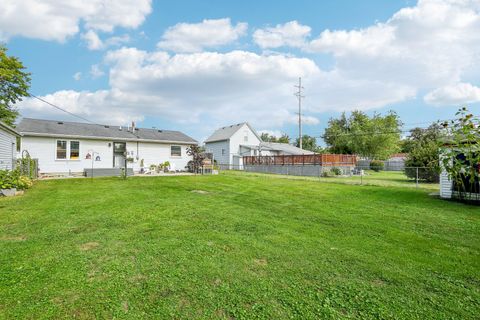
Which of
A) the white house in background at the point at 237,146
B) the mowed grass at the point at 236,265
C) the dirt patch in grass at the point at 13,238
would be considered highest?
the white house in background at the point at 237,146

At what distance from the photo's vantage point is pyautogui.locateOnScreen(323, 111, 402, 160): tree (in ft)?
119

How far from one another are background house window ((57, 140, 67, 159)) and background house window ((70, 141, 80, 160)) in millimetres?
353

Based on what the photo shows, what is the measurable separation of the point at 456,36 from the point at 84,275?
17.2 m

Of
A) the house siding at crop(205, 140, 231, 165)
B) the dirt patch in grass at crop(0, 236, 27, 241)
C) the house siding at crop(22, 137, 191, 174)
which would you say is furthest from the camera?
the house siding at crop(205, 140, 231, 165)

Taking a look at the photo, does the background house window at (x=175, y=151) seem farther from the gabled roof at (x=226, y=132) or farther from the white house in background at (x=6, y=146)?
the gabled roof at (x=226, y=132)

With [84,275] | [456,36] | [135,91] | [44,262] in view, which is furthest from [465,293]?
[135,91]

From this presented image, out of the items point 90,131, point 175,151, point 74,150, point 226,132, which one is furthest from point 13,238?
point 226,132

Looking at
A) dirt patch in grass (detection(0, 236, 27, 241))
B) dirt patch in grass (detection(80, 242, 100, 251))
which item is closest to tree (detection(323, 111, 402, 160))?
dirt patch in grass (detection(80, 242, 100, 251))

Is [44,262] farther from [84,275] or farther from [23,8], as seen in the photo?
[23,8]

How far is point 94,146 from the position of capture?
18.6 metres

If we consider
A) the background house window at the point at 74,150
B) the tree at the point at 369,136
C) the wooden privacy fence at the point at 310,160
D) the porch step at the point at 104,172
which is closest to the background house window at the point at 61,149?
the background house window at the point at 74,150

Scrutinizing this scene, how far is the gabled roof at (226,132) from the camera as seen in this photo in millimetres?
34503

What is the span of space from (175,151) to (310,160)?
12.9 meters

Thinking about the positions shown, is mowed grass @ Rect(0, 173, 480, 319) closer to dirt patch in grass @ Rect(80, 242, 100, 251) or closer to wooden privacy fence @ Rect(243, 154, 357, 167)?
dirt patch in grass @ Rect(80, 242, 100, 251)
